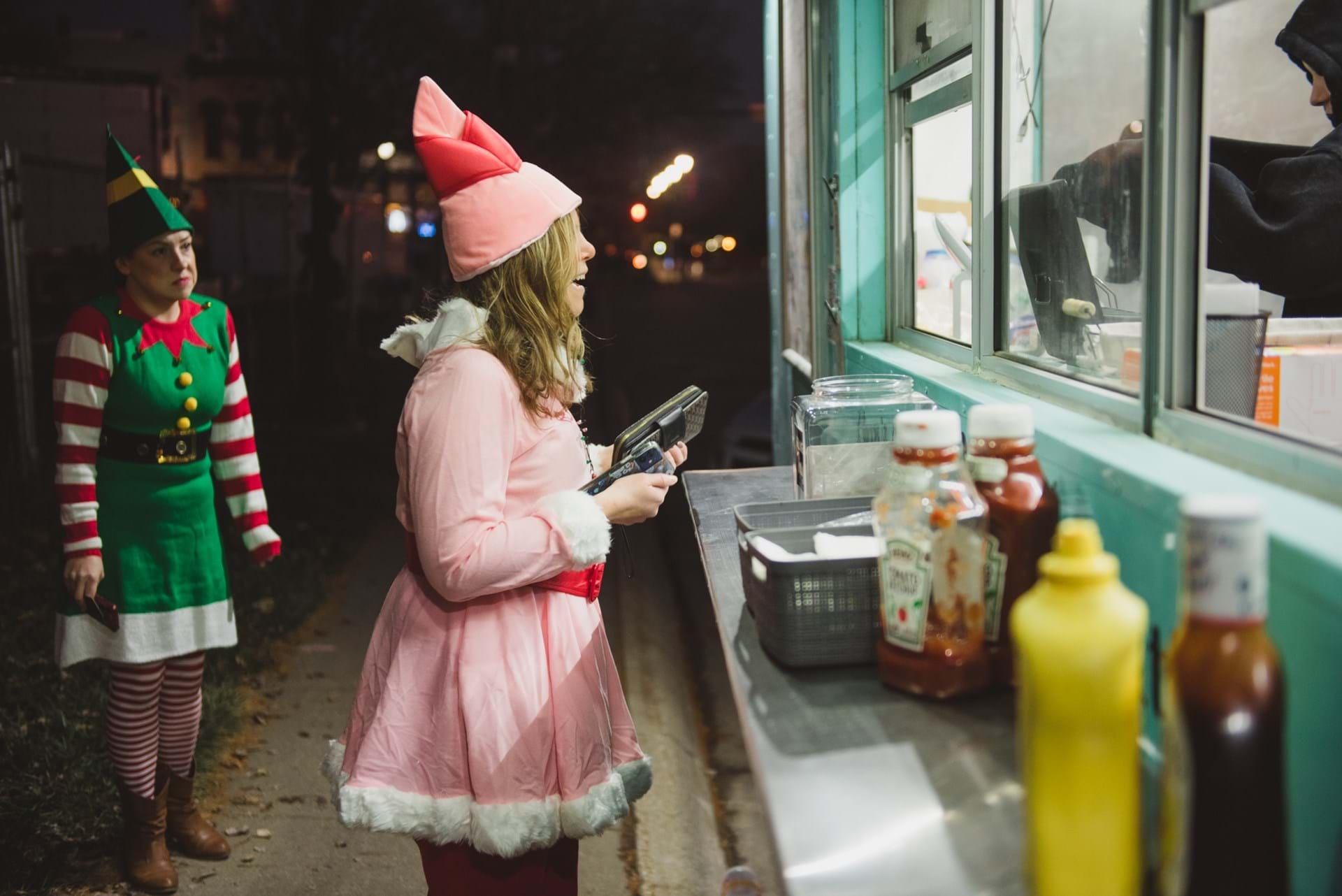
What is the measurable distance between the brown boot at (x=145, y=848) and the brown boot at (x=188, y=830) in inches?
8.3

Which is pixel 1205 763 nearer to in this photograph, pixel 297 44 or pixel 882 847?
pixel 882 847

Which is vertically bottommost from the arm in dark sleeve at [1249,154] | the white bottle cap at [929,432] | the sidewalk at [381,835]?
the sidewalk at [381,835]

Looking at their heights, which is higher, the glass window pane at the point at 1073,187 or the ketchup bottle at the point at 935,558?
the glass window pane at the point at 1073,187

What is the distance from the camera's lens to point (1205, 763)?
44.8 inches

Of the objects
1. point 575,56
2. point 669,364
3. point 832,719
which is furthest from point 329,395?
point 575,56

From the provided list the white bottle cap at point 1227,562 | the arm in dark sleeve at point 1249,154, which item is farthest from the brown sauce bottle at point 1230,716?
the arm in dark sleeve at point 1249,154

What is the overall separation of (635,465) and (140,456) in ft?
7.15

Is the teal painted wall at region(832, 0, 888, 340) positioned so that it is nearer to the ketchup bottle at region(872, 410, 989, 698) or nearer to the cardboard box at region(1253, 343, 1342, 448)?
the cardboard box at region(1253, 343, 1342, 448)

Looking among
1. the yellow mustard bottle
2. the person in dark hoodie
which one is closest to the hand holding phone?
the person in dark hoodie

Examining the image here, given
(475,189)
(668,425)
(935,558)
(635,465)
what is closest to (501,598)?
(635,465)

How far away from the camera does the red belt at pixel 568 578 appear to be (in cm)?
265

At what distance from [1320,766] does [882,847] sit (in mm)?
500

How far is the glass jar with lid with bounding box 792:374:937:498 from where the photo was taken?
9.50 ft

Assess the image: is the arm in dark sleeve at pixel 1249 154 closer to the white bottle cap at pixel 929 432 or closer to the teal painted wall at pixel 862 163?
→ the teal painted wall at pixel 862 163
